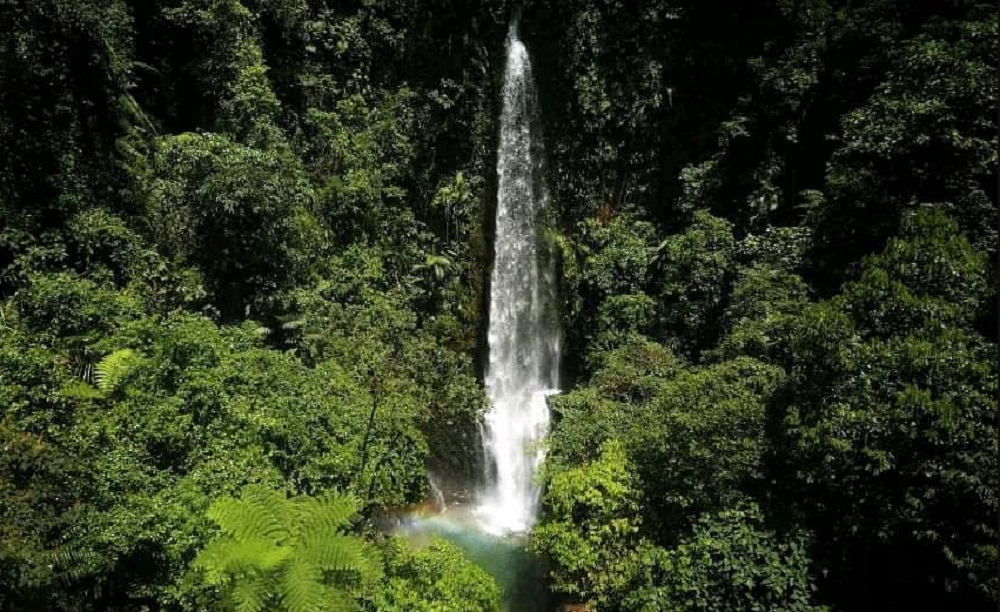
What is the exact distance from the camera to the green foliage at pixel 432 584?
8.03 metres

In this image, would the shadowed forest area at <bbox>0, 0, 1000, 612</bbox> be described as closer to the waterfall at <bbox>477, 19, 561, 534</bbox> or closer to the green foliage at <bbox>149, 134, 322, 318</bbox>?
the green foliage at <bbox>149, 134, 322, 318</bbox>

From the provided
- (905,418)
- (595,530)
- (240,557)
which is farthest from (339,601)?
(905,418)

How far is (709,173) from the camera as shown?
17.2 m

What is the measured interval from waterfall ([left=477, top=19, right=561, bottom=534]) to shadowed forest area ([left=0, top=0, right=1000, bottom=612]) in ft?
2.35

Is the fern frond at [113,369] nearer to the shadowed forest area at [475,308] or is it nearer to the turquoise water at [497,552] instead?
the shadowed forest area at [475,308]

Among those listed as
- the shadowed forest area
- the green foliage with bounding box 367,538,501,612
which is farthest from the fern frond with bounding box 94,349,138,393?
the green foliage with bounding box 367,538,501,612

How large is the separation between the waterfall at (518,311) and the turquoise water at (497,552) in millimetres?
1526

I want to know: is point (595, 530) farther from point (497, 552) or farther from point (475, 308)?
point (475, 308)

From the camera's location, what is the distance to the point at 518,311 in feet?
66.8

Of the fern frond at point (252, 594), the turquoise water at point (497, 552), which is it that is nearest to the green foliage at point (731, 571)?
the turquoise water at point (497, 552)

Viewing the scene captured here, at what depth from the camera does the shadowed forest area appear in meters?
7.22

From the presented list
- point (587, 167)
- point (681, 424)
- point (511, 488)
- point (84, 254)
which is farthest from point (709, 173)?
point (84, 254)

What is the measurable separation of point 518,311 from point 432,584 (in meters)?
12.7

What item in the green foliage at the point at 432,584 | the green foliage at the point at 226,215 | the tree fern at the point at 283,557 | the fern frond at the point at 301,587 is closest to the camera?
the fern frond at the point at 301,587
